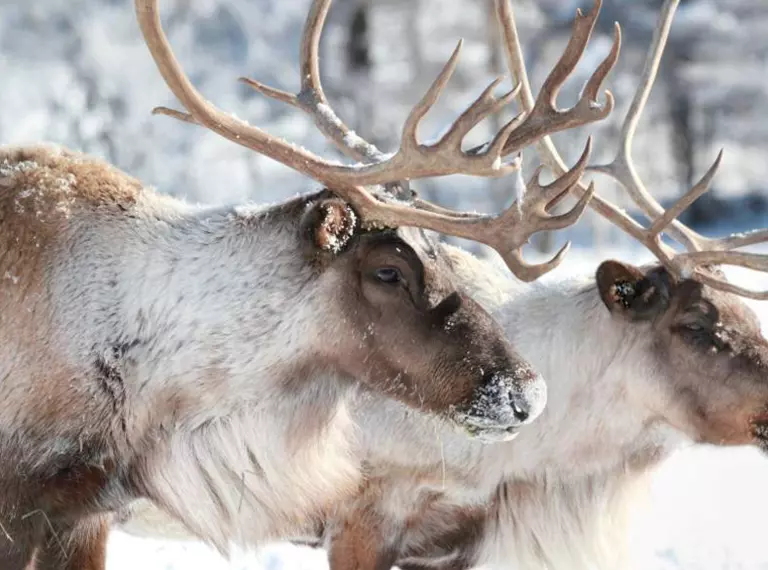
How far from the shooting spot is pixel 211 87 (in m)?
17.0

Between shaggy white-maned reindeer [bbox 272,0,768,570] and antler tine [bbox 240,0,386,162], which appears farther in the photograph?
shaggy white-maned reindeer [bbox 272,0,768,570]

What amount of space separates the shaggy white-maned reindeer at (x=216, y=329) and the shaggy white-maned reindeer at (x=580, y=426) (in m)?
0.80

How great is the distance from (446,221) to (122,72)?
45.8ft

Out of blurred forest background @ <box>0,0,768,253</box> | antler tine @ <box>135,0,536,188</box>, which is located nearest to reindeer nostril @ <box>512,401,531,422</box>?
antler tine @ <box>135,0,536,188</box>

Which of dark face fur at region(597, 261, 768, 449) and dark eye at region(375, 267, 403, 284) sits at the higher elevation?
dark eye at region(375, 267, 403, 284)

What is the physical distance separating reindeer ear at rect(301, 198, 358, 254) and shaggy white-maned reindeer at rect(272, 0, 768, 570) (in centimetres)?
97

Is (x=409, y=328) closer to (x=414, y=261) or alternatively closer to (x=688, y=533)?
(x=414, y=261)

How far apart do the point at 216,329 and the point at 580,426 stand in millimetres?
1687

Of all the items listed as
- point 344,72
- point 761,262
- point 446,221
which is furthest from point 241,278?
point 344,72

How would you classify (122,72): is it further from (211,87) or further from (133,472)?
(133,472)

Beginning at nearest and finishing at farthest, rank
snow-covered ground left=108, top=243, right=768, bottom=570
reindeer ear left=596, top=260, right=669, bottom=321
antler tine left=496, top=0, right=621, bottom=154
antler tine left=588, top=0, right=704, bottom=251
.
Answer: antler tine left=496, top=0, right=621, bottom=154 < reindeer ear left=596, top=260, right=669, bottom=321 < antler tine left=588, top=0, right=704, bottom=251 < snow-covered ground left=108, top=243, right=768, bottom=570

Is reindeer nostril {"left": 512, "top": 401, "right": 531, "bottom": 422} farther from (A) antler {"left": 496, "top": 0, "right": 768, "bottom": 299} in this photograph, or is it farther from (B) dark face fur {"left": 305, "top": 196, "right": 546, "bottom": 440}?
(A) antler {"left": 496, "top": 0, "right": 768, "bottom": 299}

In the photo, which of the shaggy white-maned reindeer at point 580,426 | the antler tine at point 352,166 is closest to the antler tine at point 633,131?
the shaggy white-maned reindeer at point 580,426

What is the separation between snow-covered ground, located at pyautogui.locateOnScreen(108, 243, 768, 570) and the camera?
561cm
